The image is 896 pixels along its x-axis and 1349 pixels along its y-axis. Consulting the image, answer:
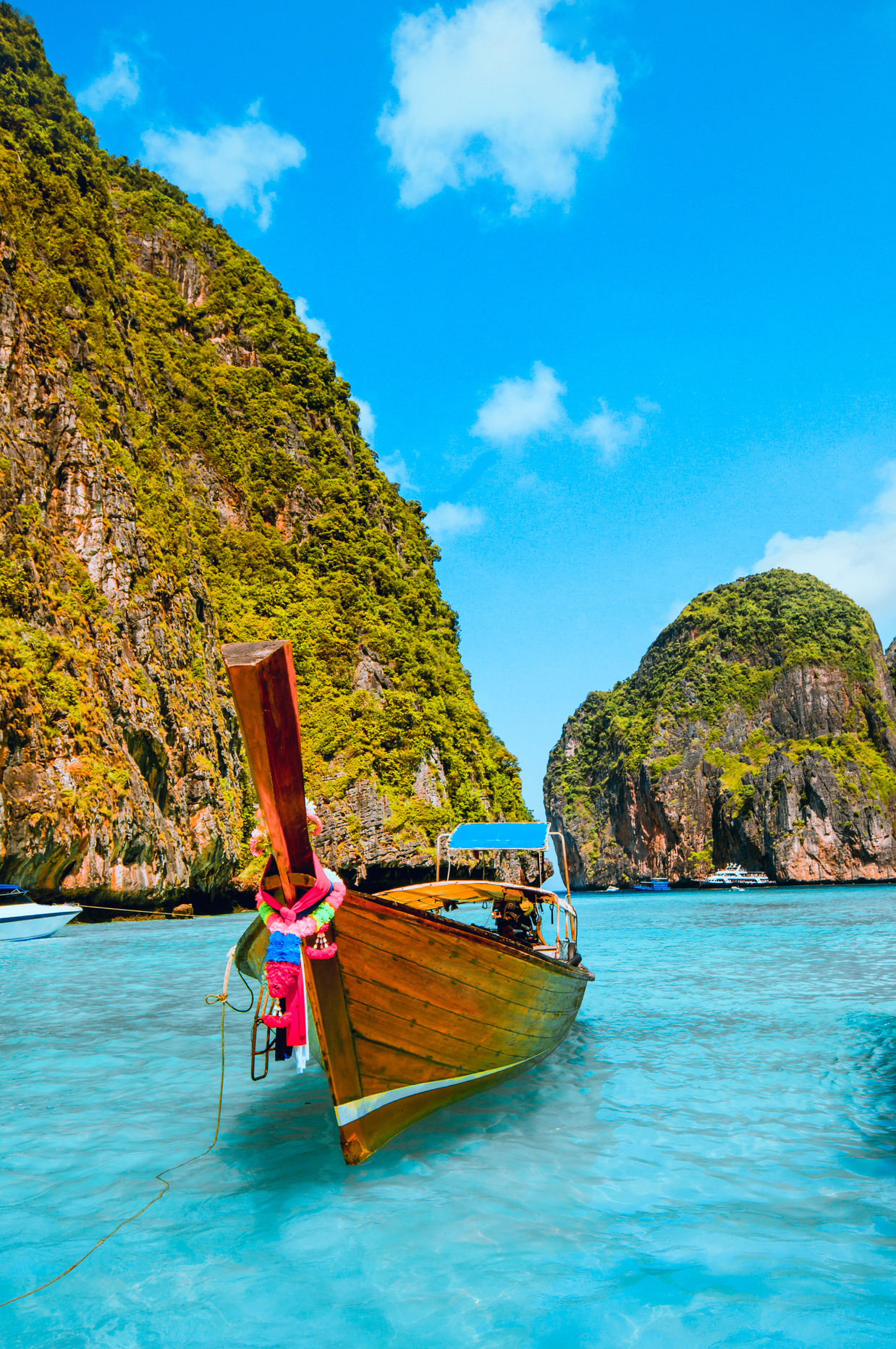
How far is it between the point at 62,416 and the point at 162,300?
25.0 metres

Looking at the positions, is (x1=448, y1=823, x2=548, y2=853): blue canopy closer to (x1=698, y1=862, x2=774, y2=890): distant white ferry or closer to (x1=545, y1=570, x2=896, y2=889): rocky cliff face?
(x1=698, y1=862, x2=774, y2=890): distant white ferry

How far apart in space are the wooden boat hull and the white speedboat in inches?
623

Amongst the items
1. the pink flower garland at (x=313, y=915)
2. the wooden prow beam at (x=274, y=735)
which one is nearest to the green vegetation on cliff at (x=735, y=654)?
the pink flower garland at (x=313, y=915)

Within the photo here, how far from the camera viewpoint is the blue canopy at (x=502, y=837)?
31.5ft

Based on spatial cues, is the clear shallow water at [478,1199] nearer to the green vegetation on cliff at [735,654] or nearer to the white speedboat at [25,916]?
the white speedboat at [25,916]

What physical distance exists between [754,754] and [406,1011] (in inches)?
3262

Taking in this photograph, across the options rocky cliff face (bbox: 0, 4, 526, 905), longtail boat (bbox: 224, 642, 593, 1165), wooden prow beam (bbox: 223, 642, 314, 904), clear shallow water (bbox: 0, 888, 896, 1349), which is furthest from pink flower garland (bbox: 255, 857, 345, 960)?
rocky cliff face (bbox: 0, 4, 526, 905)

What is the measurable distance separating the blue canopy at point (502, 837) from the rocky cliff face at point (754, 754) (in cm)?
6729

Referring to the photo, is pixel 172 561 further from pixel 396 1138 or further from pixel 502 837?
pixel 396 1138

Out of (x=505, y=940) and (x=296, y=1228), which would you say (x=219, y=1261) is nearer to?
(x=296, y=1228)

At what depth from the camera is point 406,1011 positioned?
554 centimetres

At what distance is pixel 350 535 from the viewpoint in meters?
48.8

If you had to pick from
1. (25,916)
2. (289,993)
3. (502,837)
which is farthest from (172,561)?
(289,993)

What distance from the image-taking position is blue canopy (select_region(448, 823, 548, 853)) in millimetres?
9609
